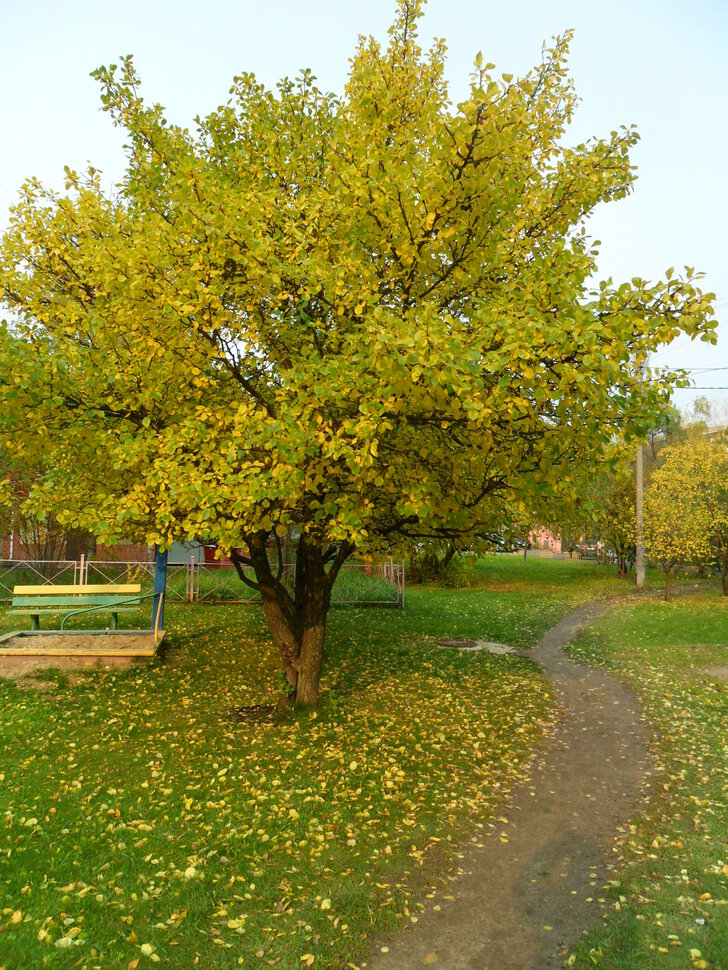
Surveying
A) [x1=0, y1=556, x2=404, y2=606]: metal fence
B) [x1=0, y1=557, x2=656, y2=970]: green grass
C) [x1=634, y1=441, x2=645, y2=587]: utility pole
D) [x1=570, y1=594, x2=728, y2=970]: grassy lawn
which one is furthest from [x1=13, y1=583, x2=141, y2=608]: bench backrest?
[x1=634, y1=441, x2=645, y2=587]: utility pole

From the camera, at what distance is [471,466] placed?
8117 mm

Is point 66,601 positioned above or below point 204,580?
above

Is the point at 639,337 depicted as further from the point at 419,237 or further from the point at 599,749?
the point at 599,749

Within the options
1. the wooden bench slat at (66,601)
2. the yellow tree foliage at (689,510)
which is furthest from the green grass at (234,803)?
the yellow tree foliage at (689,510)

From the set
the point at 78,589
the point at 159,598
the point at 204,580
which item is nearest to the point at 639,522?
the point at 204,580

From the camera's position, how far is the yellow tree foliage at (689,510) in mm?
25531

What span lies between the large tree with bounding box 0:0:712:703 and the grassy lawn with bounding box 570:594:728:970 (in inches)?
136

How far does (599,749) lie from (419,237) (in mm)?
6708

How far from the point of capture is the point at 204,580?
22125 millimetres

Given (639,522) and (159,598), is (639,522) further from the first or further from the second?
(159,598)

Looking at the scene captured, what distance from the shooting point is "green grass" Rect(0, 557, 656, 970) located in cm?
440

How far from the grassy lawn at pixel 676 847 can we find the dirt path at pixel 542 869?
21cm

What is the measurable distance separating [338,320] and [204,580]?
53.0 ft

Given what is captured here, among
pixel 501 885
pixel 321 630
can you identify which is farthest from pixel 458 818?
pixel 321 630
